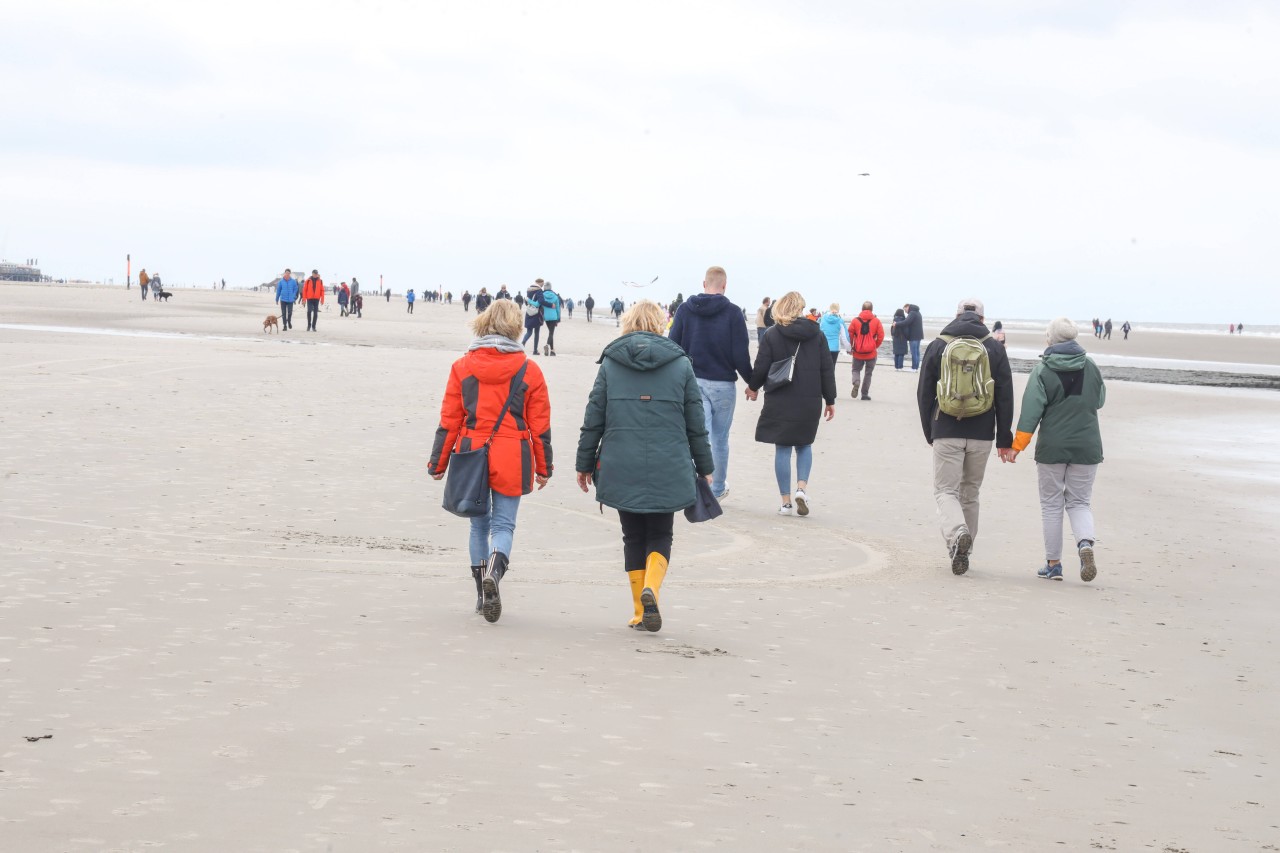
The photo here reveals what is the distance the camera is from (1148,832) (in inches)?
175

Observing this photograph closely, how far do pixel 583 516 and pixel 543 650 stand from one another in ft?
15.5

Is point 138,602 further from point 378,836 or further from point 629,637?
point 378,836

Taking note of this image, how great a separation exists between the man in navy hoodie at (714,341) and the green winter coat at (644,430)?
4.39 meters

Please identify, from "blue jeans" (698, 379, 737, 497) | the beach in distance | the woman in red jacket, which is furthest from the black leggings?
"blue jeans" (698, 379, 737, 497)

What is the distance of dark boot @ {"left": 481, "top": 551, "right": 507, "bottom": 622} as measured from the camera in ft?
22.9

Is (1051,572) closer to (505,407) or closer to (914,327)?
(505,407)

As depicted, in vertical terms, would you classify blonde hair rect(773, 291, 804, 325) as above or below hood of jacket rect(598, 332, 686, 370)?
above

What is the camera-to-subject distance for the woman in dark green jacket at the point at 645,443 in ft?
23.2

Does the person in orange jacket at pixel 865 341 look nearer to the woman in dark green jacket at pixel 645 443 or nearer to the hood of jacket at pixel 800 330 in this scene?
the hood of jacket at pixel 800 330

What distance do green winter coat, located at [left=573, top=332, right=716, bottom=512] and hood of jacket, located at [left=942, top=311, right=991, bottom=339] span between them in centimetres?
301

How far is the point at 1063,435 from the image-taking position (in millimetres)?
9477

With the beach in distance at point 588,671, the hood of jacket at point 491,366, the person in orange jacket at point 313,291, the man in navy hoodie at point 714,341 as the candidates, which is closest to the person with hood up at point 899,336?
the person in orange jacket at point 313,291

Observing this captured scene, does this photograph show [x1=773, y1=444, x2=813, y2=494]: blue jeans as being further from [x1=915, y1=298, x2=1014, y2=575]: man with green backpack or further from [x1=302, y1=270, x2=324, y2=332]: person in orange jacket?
[x1=302, y1=270, x2=324, y2=332]: person in orange jacket

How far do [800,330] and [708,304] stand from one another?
0.87 meters
